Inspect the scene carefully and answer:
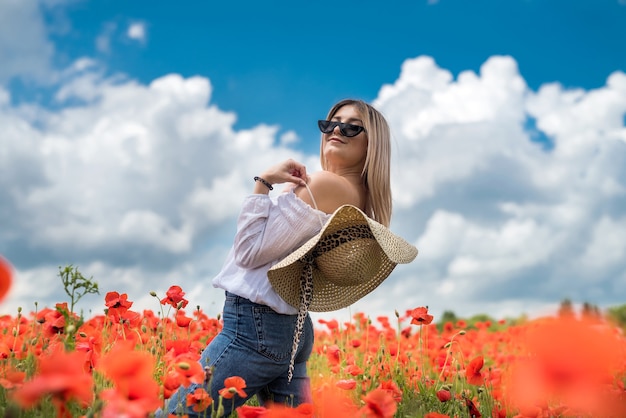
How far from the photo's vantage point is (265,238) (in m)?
2.59

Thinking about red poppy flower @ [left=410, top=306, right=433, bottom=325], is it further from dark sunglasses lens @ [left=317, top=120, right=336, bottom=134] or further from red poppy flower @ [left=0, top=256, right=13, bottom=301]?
red poppy flower @ [left=0, top=256, right=13, bottom=301]

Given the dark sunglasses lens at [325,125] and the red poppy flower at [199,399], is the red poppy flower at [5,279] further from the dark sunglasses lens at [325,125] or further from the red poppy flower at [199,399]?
the dark sunglasses lens at [325,125]

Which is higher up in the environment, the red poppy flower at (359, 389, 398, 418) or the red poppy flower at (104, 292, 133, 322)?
the red poppy flower at (104, 292, 133, 322)

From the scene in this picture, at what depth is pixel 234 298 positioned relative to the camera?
2.67 meters

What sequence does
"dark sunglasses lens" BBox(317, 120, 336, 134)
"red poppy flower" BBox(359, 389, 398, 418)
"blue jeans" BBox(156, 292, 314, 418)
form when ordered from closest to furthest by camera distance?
"red poppy flower" BBox(359, 389, 398, 418) → "blue jeans" BBox(156, 292, 314, 418) → "dark sunglasses lens" BBox(317, 120, 336, 134)

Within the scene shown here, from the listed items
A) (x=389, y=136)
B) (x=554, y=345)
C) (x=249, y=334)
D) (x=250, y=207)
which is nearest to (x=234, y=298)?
(x=249, y=334)

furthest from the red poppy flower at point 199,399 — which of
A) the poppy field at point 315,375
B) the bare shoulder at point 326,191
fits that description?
the bare shoulder at point 326,191

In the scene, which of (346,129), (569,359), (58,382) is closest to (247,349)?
(346,129)

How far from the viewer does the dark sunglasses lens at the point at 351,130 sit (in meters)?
3.11

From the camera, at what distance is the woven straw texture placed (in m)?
2.55

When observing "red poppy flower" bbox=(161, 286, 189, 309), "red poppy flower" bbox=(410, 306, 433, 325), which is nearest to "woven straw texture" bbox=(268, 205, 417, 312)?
"red poppy flower" bbox=(410, 306, 433, 325)

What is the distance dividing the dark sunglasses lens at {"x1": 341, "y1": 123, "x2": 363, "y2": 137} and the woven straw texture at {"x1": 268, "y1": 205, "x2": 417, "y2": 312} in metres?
0.62

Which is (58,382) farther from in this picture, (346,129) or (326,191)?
(346,129)

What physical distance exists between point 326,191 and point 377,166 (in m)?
0.38
